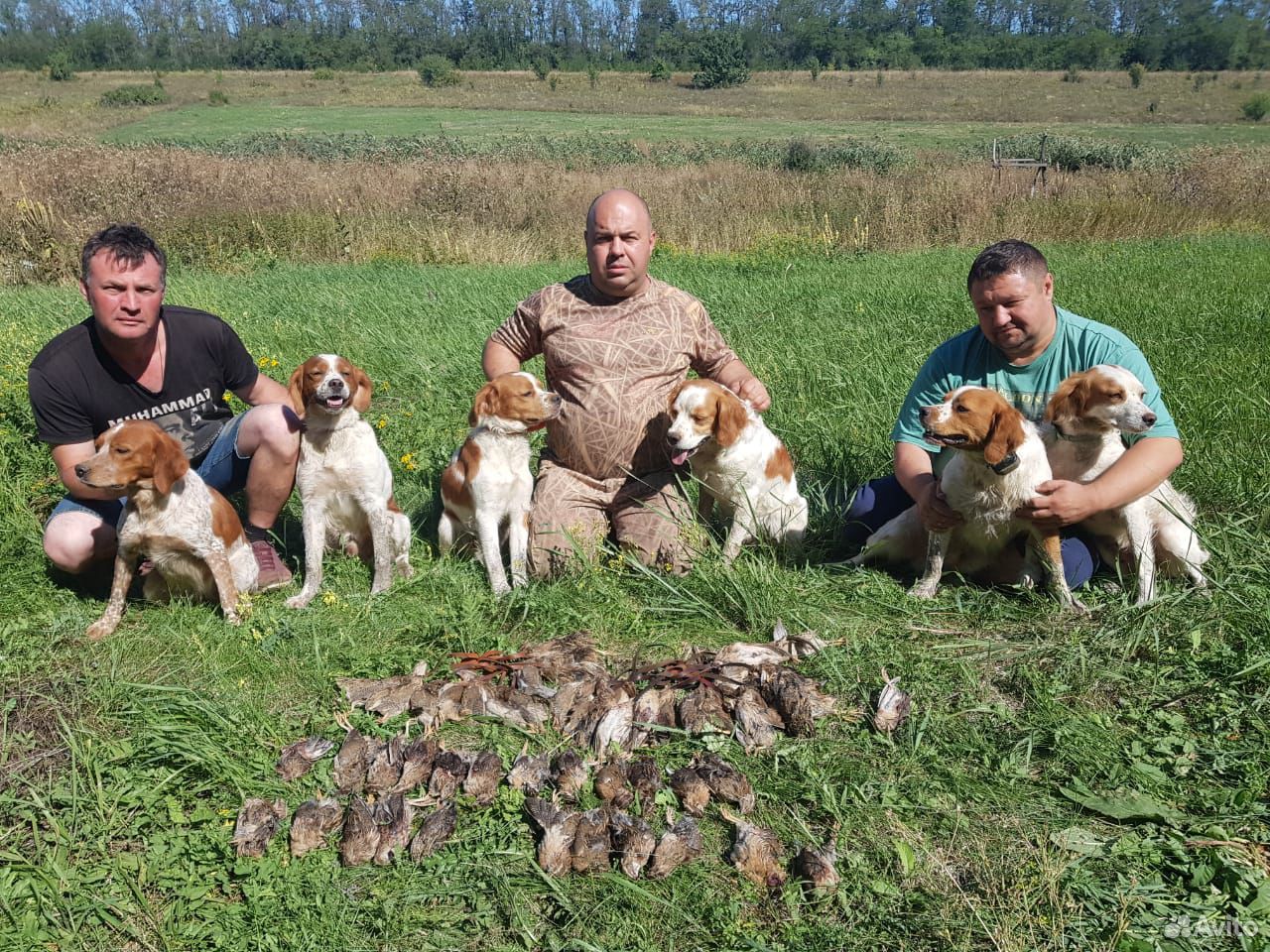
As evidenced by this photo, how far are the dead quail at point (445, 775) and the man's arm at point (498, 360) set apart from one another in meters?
2.39

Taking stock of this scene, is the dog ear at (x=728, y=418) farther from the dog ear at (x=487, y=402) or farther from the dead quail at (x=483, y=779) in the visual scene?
the dead quail at (x=483, y=779)

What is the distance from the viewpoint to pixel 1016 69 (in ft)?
307

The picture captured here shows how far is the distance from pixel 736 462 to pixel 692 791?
6.88ft

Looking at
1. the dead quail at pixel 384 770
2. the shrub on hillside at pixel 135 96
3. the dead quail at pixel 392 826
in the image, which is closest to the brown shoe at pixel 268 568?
the dead quail at pixel 384 770

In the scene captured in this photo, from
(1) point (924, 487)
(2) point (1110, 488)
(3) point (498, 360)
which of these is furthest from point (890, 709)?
(3) point (498, 360)

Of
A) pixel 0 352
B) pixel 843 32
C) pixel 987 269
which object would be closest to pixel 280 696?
pixel 987 269

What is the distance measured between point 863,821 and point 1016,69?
4230 inches

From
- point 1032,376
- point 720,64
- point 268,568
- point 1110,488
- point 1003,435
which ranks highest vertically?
point 720,64

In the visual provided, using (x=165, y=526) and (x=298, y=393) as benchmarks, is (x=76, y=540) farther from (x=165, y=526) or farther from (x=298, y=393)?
(x=298, y=393)

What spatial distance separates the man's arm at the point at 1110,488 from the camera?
3762 millimetres

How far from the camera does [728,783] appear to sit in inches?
111

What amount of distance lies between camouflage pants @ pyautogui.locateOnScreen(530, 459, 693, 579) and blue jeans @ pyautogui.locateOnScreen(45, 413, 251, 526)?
1523 mm

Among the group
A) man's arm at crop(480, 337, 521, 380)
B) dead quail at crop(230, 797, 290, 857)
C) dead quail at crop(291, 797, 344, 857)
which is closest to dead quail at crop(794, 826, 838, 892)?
dead quail at crop(291, 797, 344, 857)

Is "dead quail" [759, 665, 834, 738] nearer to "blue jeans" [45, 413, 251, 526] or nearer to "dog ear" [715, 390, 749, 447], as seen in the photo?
"dog ear" [715, 390, 749, 447]
